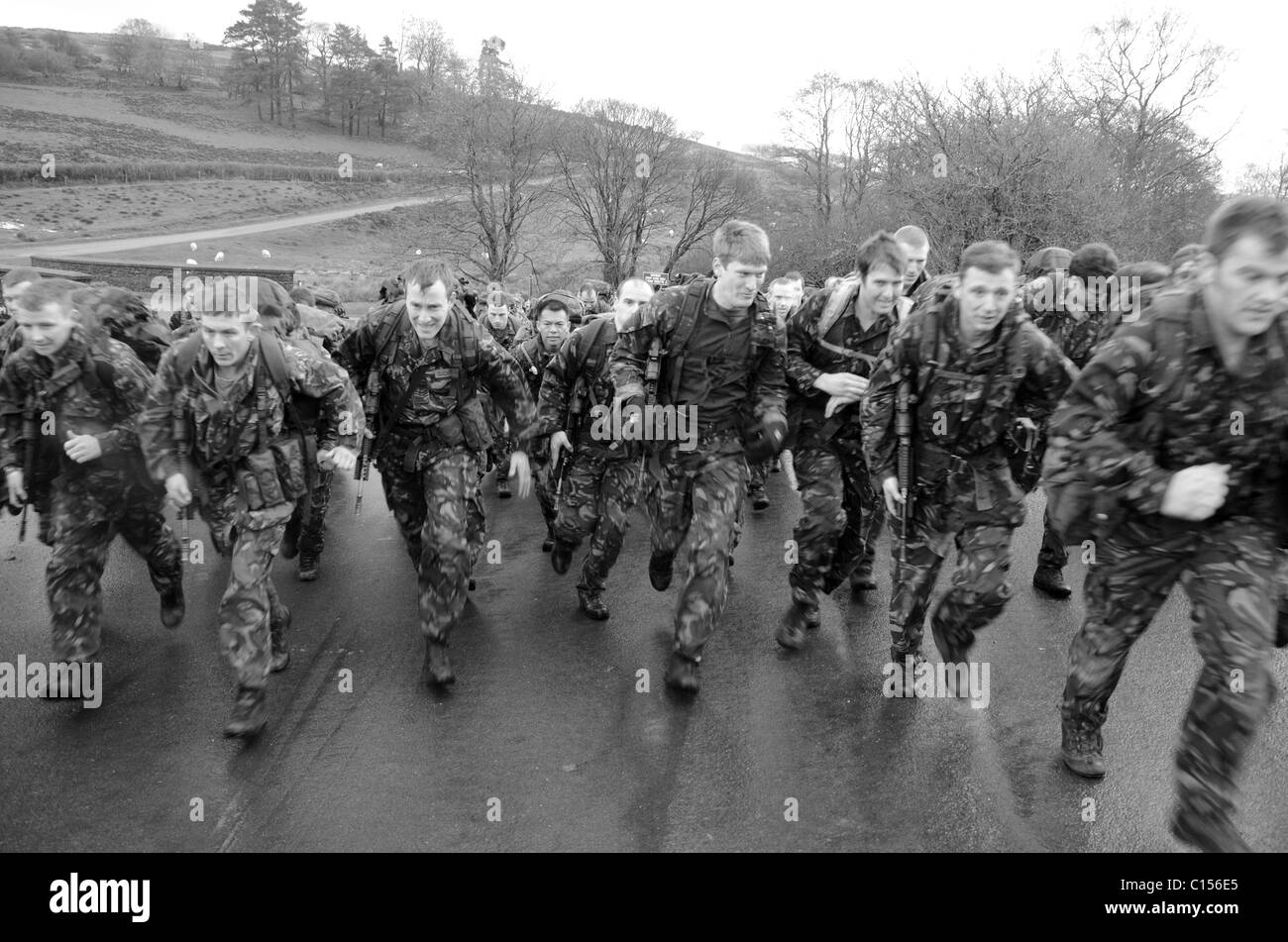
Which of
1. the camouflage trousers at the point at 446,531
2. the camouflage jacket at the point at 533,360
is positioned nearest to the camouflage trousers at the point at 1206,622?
the camouflage trousers at the point at 446,531

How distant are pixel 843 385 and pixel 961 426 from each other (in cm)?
87

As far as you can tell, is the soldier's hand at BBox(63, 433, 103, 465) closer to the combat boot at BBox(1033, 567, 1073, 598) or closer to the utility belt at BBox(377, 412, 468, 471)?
the utility belt at BBox(377, 412, 468, 471)

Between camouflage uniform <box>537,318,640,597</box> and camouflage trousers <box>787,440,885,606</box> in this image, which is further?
camouflage uniform <box>537,318,640,597</box>

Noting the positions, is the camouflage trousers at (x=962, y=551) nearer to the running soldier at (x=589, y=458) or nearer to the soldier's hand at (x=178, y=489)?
the running soldier at (x=589, y=458)

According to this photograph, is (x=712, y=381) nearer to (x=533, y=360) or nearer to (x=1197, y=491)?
(x=1197, y=491)

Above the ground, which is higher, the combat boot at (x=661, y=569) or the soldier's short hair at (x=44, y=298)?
the soldier's short hair at (x=44, y=298)

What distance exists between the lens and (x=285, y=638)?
17.0 feet

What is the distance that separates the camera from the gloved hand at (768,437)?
4566 mm

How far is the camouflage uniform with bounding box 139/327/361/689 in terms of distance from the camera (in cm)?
416

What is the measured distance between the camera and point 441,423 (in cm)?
488

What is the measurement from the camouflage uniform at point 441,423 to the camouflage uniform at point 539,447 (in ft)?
3.21

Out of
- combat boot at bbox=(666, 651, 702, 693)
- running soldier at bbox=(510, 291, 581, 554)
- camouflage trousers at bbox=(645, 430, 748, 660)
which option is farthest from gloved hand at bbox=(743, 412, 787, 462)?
running soldier at bbox=(510, 291, 581, 554)

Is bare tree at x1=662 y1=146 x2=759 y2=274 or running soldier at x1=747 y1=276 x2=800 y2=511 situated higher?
bare tree at x1=662 y1=146 x2=759 y2=274
